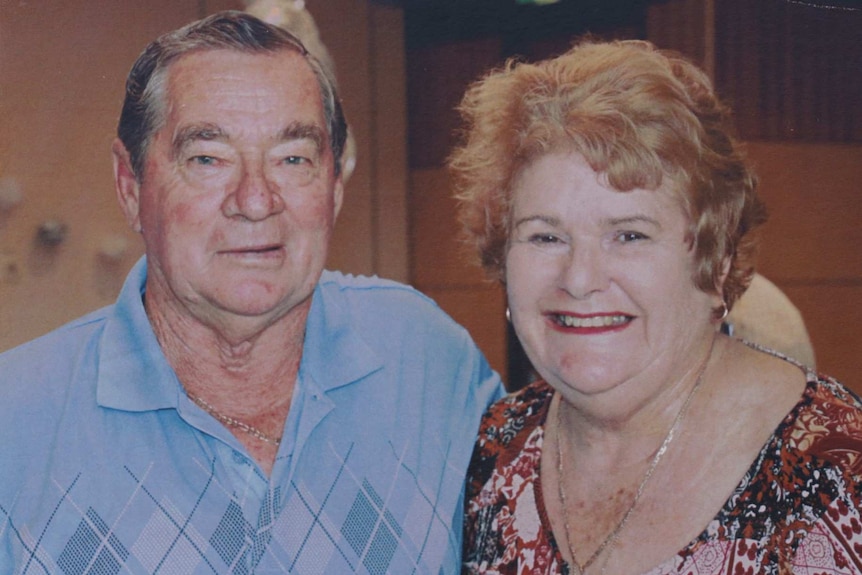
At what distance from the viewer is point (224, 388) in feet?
5.53

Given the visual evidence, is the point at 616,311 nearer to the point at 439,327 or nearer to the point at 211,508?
the point at 439,327

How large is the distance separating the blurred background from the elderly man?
136 mm

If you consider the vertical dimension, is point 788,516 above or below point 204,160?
below

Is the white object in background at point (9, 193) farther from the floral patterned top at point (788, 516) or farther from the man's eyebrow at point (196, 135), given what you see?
the floral patterned top at point (788, 516)

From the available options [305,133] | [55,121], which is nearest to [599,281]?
[305,133]

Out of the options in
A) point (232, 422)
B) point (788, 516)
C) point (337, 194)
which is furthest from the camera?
point (337, 194)

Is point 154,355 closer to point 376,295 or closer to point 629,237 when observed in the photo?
point 376,295

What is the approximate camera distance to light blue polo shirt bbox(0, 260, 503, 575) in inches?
58.1

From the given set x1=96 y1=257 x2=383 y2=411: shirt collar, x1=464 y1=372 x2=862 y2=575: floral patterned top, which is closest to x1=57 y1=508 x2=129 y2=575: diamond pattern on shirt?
x1=96 y1=257 x2=383 y2=411: shirt collar

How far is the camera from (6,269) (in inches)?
66.6

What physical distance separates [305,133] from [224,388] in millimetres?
507

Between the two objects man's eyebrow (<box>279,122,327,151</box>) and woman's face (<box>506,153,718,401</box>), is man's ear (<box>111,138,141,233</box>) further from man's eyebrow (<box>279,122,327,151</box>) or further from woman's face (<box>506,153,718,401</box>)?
woman's face (<box>506,153,718,401</box>)

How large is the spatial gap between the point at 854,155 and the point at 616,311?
1591 mm

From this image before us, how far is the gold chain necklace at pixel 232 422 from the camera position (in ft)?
5.46
